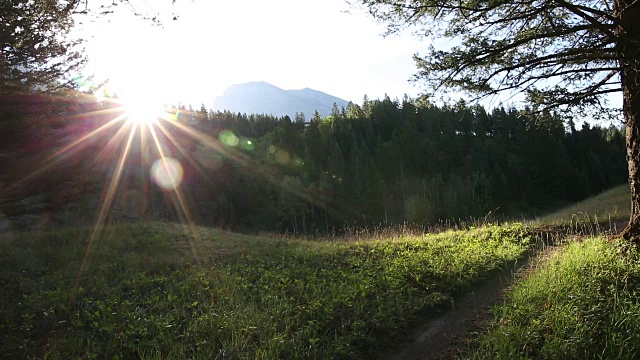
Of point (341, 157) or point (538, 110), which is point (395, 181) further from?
point (538, 110)

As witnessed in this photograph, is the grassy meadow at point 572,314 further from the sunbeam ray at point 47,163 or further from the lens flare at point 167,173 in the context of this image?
the lens flare at point 167,173

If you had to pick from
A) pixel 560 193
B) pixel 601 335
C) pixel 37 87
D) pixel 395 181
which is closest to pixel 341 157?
pixel 395 181

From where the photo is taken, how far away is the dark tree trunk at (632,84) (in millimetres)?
5348

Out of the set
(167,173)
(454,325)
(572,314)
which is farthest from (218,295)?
(167,173)

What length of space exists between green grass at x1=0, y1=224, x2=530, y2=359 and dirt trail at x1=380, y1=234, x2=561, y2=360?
7.7 inches

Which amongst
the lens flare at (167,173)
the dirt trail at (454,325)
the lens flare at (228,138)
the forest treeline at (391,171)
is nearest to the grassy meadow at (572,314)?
the dirt trail at (454,325)

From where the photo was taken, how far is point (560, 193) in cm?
7606

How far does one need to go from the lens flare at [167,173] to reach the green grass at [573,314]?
7009cm

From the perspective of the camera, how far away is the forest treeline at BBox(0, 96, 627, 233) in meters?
67.6

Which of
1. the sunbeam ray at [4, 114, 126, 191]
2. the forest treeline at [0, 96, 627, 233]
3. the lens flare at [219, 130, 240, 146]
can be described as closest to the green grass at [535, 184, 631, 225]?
the sunbeam ray at [4, 114, 126, 191]

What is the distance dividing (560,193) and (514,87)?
275 feet

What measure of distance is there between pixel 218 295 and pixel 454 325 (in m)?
3.40

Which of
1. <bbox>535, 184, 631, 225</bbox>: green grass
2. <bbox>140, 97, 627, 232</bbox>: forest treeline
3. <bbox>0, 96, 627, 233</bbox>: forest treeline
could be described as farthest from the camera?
<bbox>140, 97, 627, 232</bbox>: forest treeline

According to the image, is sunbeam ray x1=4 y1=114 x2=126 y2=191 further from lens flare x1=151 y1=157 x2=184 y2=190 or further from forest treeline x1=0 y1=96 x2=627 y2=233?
lens flare x1=151 y1=157 x2=184 y2=190
